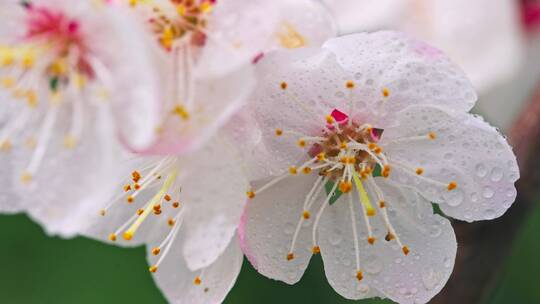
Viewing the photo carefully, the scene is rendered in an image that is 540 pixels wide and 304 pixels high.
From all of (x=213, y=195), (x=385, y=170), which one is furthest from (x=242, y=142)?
(x=385, y=170)

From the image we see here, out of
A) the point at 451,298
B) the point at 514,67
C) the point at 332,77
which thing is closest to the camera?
the point at 332,77

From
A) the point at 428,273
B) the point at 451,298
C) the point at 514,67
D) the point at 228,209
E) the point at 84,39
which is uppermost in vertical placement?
the point at 84,39

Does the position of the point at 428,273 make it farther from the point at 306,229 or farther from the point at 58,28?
the point at 58,28

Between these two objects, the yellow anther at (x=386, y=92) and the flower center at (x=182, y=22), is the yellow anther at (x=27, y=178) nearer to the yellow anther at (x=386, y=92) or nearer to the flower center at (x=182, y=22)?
the flower center at (x=182, y=22)

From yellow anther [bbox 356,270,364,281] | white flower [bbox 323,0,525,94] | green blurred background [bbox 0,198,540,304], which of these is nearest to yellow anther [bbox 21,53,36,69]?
yellow anther [bbox 356,270,364,281]

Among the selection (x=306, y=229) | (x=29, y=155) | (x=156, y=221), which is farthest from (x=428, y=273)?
(x=29, y=155)

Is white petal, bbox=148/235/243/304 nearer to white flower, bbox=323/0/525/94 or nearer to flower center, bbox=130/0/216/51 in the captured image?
flower center, bbox=130/0/216/51

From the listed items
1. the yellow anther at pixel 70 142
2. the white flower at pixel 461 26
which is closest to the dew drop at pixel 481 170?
the yellow anther at pixel 70 142
